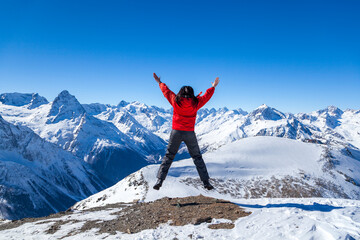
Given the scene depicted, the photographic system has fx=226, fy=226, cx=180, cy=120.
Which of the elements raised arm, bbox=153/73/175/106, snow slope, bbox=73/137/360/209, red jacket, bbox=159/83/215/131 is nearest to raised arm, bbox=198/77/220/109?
red jacket, bbox=159/83/215/131

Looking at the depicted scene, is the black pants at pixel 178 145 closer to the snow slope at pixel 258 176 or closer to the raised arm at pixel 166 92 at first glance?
the raised arm at pixel 166 92

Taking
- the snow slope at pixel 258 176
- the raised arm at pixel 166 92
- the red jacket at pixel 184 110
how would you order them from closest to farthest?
the red jacket at pixel 184 110 < the raised arm at pixel 166 92 < the snow slope at pixel 258 176

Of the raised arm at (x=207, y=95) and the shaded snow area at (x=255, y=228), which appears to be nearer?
the shaded snow area at (x=255, y=228)

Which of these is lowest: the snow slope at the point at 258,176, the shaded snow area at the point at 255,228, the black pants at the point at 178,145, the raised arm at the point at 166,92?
the snow slope at the point at 258,176

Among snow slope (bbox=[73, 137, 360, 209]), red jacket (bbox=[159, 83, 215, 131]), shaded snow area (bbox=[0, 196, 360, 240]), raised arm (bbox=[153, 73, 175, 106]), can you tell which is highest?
raised arm (bbox=[153, 73, 175, 106])

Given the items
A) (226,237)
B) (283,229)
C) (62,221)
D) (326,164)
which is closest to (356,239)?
(283,229)

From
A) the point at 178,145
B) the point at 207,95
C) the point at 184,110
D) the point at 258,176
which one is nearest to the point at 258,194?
the point at 258,176

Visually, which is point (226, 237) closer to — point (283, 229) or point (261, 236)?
point (261, 236)

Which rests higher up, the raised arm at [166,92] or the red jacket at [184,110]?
the raised arm at [166,92]

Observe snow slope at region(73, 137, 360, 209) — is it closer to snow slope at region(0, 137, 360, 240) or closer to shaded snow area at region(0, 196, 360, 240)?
snow slope at region(0, 137, 360, 240)

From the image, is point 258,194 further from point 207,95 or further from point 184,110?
point 184,110

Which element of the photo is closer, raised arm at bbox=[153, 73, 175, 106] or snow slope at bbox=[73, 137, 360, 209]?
raised arm at bbox=[153, 73, 175, 106]

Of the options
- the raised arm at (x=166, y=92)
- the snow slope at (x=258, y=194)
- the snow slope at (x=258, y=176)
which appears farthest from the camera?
the snow slope at (x=258, y=176)

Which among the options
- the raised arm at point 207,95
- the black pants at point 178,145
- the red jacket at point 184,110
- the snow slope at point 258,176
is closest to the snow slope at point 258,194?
the snow slope at point 258,176
